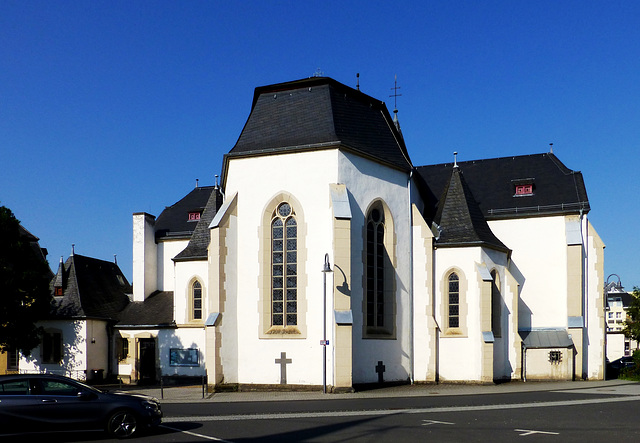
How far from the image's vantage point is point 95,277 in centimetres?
3881

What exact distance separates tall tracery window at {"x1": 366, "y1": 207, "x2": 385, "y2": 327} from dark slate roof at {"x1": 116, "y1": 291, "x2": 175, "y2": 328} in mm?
12694

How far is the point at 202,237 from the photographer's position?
119 ft

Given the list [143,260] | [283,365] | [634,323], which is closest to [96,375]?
[143,260]

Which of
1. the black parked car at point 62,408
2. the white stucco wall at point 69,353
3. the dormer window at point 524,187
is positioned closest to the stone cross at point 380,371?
the dormer window at point 524,187

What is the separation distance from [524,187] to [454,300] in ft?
31.3

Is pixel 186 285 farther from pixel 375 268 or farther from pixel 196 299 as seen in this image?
pixel 375 268

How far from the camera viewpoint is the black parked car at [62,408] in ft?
41.7

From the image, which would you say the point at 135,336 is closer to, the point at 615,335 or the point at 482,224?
the point at 482,224

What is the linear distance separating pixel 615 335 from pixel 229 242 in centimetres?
6191

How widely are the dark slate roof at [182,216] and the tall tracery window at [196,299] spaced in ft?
15.2

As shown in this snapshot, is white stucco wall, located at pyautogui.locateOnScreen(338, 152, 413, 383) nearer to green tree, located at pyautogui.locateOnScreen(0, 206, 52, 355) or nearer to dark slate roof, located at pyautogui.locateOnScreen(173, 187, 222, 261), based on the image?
dark slate roof, located at pyautogui.locateOnScreen(173, 187, 222, 261)

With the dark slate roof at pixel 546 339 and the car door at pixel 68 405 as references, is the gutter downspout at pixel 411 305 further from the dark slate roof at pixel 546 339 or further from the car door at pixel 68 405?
the car door at pixel 68 405

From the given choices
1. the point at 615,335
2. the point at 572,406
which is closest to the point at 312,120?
the point at 572,406

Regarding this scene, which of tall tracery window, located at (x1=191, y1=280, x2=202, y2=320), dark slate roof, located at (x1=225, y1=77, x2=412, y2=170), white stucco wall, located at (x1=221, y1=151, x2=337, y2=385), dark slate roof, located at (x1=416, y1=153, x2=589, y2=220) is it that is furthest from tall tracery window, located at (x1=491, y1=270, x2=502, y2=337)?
tall tracery window, located at (x1=191, y1=280, x2=202, y2=320)
